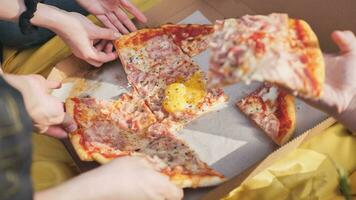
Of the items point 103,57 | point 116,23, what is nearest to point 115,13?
point 116,23

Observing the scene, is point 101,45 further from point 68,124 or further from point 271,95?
point 271,95

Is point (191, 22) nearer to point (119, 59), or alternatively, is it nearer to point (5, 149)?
point (119, 59)

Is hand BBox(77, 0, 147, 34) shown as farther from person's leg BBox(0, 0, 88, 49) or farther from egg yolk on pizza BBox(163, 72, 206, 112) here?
egg yolk on pizza BBox(163, 72, 206, 112)

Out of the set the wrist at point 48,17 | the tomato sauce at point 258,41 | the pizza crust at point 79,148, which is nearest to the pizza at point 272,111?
the tomato sauce at point 258,41

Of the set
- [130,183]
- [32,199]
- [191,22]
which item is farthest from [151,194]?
[191,22]

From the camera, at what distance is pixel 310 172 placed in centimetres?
129

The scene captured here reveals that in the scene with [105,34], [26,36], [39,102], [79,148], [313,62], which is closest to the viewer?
[313,62]

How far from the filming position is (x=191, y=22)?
5.30 ft

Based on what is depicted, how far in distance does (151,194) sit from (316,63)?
1.48ft

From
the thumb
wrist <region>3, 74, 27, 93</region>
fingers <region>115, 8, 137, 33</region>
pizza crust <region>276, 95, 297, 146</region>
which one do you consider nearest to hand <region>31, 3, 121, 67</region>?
the thumb

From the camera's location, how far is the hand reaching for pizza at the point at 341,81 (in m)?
1.06

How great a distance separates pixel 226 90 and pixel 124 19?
0.41 metres

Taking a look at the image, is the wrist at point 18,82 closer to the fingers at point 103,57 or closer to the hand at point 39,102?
the hand at point 39,102

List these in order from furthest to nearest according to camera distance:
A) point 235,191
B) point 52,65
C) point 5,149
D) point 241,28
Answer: point 52,65 < point 235,191 < point 241,28 < point 5,149
